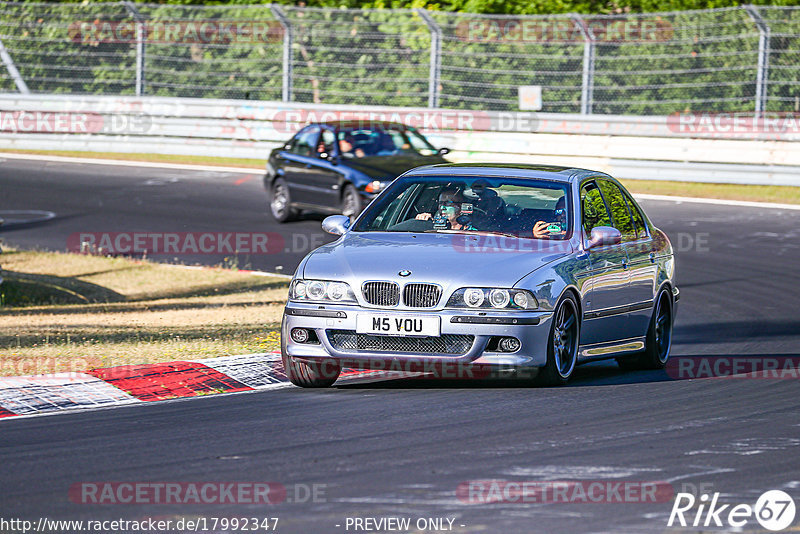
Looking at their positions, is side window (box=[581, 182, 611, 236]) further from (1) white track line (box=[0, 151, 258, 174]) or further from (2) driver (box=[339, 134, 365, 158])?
(1) white track line (box=[0, 151, 258, 174])

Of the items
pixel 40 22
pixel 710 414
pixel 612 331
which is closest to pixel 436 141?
pixel 40 22

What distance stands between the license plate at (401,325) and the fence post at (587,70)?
1734cm

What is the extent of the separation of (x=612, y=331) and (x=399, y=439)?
2.91m

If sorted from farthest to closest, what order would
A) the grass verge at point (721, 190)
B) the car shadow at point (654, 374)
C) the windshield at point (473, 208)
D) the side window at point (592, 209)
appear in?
the grass verge at point (721, 190), the side window at point (592, 209), the windshield at point (473, 208), the car shadow at point (654, 374)

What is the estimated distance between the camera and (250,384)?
9242 mm

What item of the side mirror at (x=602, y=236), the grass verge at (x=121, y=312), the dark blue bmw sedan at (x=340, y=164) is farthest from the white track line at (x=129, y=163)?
the side mirror at (x=602, y=236)

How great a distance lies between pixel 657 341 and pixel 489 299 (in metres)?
2.42

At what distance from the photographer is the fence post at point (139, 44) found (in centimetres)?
2819

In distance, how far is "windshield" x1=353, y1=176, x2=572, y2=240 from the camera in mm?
9383

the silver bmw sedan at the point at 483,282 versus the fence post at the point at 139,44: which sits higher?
the fence post at the point at 139,44

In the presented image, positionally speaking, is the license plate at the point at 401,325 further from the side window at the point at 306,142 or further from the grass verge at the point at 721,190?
the grass verge at the point at 721,190

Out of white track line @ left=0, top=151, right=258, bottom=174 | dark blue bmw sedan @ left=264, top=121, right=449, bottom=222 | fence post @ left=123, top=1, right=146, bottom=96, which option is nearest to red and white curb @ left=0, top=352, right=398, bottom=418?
dark blue bmw sedan @ left=264, top=121, right=449, bottom=222

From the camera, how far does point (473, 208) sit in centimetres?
953

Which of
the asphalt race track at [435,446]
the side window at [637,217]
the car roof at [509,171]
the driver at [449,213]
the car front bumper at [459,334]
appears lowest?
the asphalt race track at [435,446]
